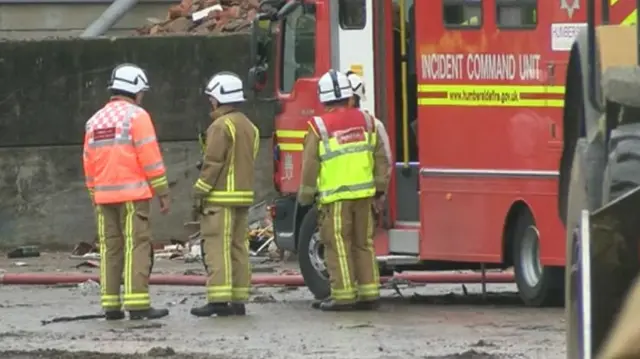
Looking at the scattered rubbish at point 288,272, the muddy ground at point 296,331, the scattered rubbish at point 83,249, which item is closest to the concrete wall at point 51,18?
the scattered rubbish at point 83,249

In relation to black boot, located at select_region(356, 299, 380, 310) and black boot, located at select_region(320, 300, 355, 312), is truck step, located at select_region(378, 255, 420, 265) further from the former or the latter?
black boot, located at select_region(320, 300, 355, 312)

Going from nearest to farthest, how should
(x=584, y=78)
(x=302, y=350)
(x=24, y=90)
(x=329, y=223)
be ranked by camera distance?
(x=584, y=78)
(x=302, y=350)
(x=329, y=223)
(x=24, y=90)

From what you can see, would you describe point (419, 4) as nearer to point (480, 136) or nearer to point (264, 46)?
point (480, 136)

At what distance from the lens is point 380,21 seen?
13672 millimetres

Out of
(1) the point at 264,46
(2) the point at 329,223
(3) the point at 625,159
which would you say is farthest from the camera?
(1) the point at 264,46

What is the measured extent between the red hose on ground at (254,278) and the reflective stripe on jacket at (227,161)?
2.81m

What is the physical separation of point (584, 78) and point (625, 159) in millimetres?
959

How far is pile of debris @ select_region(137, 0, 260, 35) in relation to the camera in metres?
21.4

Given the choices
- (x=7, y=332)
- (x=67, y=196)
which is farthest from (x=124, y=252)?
(x=67, y=196)

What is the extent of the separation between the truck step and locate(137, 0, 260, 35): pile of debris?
7665 millimetres

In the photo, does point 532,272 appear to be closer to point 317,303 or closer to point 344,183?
point 344,183

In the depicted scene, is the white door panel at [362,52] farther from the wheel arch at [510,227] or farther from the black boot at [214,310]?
the black boot at [214,310]

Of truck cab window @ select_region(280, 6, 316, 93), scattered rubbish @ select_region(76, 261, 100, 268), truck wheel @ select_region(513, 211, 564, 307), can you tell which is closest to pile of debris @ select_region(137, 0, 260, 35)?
scattered rubbish @ select_region(76, 261, 100, 268)

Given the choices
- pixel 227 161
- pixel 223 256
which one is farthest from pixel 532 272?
pixel 227 161
